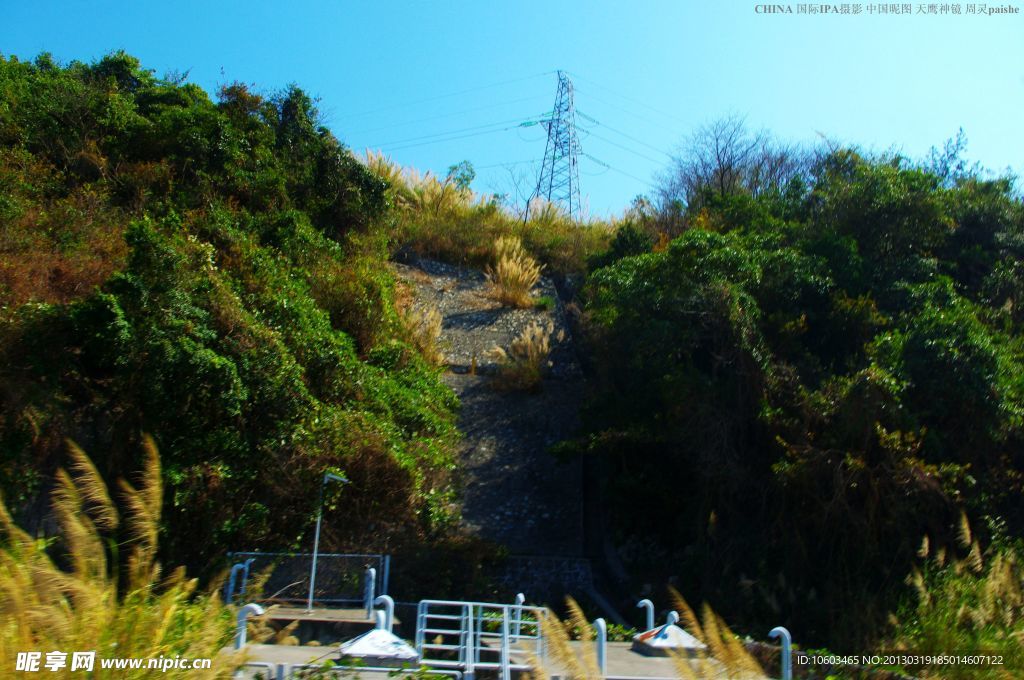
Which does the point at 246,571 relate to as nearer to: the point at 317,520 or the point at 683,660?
the point at 317,520

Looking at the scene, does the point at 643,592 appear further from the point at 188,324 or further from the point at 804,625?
the point at 188,324

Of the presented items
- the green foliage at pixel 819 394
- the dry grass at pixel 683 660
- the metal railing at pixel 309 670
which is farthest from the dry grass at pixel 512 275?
the dry grass at pixel 683 660

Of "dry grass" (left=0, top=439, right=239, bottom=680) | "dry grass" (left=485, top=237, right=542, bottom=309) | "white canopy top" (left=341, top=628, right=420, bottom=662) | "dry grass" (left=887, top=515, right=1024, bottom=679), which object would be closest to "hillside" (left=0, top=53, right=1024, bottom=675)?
"dry grass" (left=887, top=515, right=1024, bottom=679)

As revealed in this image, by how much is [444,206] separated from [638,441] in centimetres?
1605

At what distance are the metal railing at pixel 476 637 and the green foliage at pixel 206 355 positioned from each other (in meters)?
2.40

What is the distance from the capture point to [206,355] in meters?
11.1

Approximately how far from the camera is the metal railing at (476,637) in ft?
23.8

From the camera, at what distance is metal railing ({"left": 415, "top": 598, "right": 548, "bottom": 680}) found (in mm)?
7258

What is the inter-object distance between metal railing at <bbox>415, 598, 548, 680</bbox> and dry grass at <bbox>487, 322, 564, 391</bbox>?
22.8ft

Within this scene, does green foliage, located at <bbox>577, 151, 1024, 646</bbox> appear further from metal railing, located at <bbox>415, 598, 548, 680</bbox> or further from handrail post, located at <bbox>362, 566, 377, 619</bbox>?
handrail post, located at <bbox>362, 566, 377, 619</bbox>

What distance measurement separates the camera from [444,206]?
1088 inches

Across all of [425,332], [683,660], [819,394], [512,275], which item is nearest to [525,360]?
[425,332]

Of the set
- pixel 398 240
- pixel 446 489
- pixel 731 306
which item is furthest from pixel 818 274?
pixel 398 240

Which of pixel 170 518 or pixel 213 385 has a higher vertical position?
pixel 213 385
